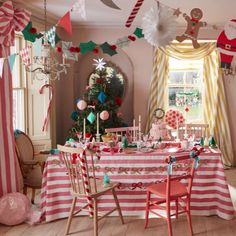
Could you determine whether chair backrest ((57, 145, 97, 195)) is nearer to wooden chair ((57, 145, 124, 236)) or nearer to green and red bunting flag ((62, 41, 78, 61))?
wooden chair ((57, 145, 124, 236))

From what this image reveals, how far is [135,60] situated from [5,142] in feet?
10.5

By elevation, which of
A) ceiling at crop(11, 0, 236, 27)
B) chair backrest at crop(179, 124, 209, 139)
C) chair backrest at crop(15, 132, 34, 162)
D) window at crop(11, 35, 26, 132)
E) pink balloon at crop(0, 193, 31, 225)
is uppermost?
ceiling at crop(11, 0, 236, 27)

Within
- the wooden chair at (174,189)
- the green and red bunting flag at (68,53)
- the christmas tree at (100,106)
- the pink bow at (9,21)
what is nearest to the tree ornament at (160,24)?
the green and red bunting flag at (68,53)

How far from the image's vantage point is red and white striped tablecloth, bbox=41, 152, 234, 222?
3.82 metres

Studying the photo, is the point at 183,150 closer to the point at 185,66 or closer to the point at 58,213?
the point at 58,213

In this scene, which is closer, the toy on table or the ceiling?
the toy on table

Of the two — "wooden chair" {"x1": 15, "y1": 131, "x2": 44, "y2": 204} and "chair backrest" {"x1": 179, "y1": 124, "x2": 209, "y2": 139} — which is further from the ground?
"chair backrest" {"x1": 179, "y1": 124, "x2": 209, "y2": 139}

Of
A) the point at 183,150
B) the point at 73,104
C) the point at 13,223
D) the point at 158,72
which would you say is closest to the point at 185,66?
the point at 158,72

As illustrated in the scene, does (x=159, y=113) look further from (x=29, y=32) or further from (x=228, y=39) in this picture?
(x=29, y=32)

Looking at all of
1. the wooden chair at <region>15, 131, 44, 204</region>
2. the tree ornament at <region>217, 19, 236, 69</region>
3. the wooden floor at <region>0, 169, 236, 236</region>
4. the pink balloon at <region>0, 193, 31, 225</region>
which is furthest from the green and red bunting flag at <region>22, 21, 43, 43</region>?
the tree ornament at <region>217, 19, 236, 69</region>

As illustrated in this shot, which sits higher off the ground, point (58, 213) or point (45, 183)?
point (45, 183)

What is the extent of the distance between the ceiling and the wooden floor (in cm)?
277

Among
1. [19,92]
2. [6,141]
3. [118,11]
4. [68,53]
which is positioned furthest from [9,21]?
[118,11]

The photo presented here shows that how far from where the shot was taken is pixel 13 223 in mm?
3762
